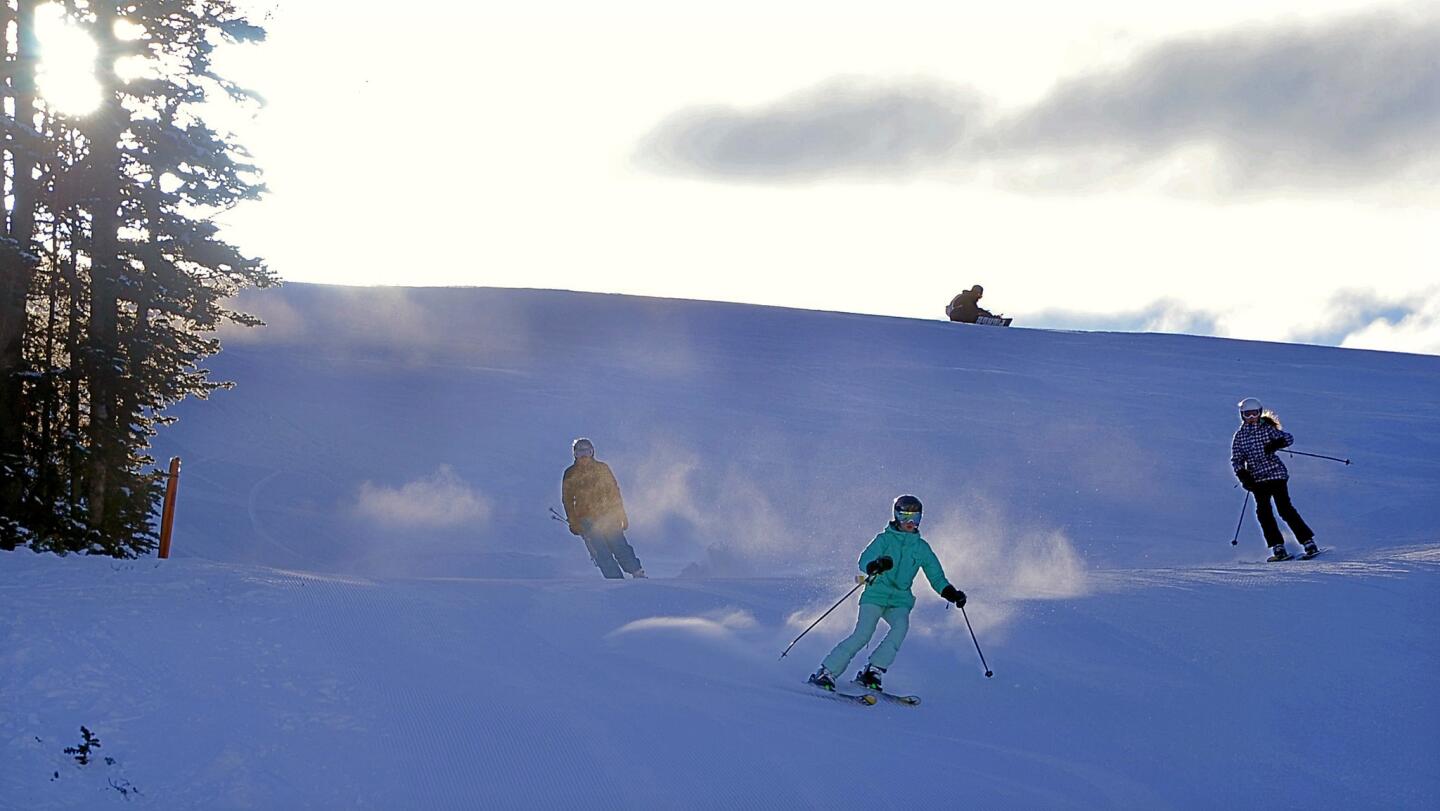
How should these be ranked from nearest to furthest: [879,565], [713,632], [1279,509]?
[879,565] < [713,632] < [1279,509]

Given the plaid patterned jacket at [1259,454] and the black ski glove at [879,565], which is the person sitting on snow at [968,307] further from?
the black ski glove at [879,565]

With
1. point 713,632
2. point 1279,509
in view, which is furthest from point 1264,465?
point 713,632

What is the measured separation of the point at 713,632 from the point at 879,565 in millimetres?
1745

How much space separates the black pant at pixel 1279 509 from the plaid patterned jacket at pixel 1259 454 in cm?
9

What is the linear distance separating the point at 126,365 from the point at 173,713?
9.24m

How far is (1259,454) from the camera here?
13820 mm

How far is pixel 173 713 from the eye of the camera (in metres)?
6.82

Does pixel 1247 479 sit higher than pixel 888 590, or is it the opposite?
pixel 1247 479

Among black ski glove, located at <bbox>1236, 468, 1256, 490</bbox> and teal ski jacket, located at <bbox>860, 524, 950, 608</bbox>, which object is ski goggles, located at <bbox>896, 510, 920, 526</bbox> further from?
black ski glove, located at <bbox>1236, 468, 1256, 490</bbox>

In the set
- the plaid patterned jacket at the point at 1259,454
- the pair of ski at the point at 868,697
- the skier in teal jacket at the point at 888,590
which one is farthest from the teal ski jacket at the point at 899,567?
the plaid patterned jacket at the point at 1259,454

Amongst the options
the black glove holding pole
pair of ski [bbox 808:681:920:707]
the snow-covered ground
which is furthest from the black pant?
pair of ski [bbox 808:681:920:707]

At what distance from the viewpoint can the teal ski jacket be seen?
28.4ft

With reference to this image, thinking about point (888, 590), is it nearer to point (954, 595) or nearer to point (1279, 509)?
point (954, 595)

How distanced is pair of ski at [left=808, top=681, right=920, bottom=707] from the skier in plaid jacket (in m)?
6.88
